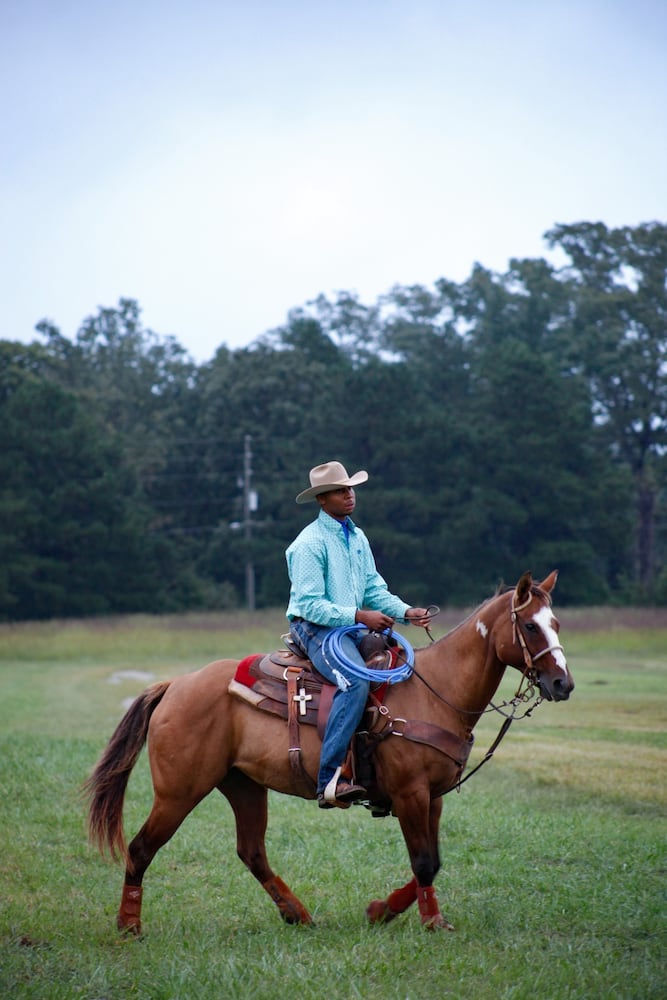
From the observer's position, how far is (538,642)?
6895 mm

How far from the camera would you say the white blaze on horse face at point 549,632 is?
6.82m

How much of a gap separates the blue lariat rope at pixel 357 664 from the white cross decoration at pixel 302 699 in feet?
0.93

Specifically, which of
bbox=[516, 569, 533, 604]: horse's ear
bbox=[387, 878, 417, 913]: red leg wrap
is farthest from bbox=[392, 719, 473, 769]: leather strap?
bbox=[516, 569, 533, 604]: horse's ear

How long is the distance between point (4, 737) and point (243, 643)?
2025 cm

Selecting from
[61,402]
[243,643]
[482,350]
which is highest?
[482,350]

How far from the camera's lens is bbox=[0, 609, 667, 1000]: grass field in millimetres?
5906

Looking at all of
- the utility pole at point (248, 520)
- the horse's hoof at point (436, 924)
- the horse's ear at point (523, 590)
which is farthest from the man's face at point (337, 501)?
the utility pole at point (248, 520)

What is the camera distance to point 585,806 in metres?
11.6

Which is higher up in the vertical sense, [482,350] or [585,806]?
[482,350]

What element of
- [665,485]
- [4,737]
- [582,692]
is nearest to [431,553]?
[665,485]

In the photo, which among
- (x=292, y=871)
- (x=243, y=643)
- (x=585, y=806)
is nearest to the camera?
(x=292, y=871)

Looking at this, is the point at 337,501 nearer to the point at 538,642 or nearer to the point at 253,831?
the point at 538,642

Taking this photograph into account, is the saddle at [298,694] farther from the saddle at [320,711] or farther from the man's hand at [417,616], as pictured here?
the man's hand at [417,616]

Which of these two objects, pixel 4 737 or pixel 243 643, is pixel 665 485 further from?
pixel 4 737
